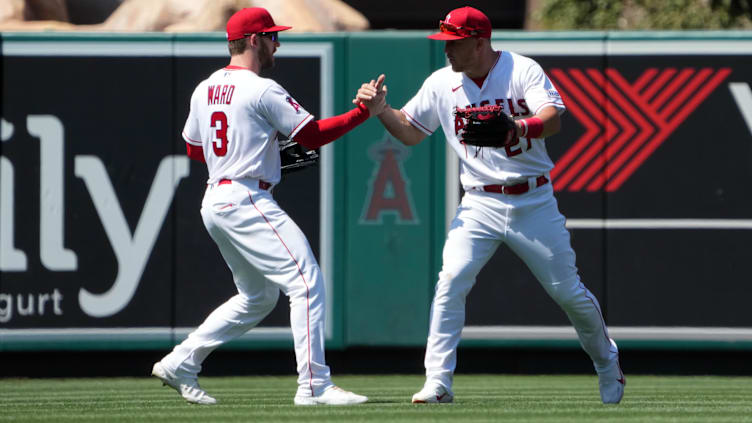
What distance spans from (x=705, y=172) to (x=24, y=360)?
16.7 feet

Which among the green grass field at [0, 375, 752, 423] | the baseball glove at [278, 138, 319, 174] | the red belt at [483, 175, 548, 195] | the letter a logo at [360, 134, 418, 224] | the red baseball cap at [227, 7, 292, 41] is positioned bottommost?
the green grass field at [0, 375, 752, 423]

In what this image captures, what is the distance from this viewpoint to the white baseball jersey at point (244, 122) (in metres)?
5.55

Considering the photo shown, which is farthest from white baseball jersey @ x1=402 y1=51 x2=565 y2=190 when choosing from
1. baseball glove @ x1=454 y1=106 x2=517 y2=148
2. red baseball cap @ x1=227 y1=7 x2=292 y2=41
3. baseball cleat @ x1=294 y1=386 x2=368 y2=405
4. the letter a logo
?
the letter a logo

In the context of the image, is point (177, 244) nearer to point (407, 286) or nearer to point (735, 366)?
point (407, 286)

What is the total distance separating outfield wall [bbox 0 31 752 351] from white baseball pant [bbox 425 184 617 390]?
2.76 metres

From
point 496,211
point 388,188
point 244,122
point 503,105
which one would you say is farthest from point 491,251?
point 388,188

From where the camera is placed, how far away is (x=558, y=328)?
8570mm

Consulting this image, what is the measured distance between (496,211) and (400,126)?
0.66m

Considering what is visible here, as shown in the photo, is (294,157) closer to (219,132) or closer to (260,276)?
(219,132)

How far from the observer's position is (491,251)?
5.84 meters

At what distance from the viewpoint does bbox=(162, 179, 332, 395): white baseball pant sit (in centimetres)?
544

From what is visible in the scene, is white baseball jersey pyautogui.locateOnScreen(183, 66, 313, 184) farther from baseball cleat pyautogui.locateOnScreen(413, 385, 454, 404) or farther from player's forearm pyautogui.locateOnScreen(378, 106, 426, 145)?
baseball cleat pyautogui.locateOnScreen(413, 385, 454, 404)

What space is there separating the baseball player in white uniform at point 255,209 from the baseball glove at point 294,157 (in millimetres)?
316

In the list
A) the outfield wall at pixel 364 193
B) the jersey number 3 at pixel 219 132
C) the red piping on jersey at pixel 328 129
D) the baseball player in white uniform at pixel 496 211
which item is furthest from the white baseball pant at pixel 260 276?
the outfield wall at pixel 364 193
